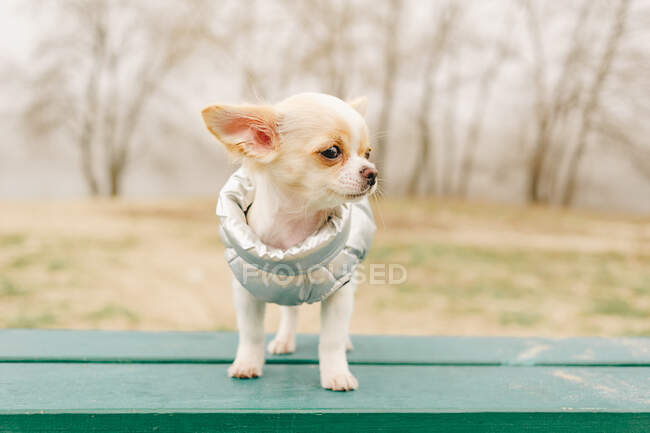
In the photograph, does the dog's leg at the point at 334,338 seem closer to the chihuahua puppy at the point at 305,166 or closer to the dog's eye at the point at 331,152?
the chihuahua puppy at the point at 305,166

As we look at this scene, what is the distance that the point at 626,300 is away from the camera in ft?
10.2

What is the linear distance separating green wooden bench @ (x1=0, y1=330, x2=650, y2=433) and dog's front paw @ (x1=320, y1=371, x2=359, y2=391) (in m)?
0.02

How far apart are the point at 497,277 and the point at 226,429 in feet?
8.90

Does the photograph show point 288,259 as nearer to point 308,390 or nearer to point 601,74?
point 308,390

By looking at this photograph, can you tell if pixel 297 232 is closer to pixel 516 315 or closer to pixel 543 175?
pixel 516 315

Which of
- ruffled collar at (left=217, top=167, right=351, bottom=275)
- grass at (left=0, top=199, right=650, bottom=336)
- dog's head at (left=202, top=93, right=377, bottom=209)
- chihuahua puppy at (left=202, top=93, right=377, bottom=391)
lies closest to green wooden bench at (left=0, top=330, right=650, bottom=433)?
chihuahua puppy at (left=202, top=93, right=377, bottom=391)

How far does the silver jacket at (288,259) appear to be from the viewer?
0.96m

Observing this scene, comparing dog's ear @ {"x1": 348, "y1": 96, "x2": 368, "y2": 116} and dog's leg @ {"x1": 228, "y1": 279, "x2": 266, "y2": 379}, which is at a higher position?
dog's ear @ {"x1": 348, "y1": 96, "x2": 368, "y2": 116}

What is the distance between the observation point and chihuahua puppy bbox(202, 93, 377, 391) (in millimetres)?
905

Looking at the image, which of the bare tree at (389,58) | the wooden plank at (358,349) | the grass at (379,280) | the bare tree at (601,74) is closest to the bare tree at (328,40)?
the bare tree at (389,58)

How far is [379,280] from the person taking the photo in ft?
6.56

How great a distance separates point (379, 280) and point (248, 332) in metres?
0.99

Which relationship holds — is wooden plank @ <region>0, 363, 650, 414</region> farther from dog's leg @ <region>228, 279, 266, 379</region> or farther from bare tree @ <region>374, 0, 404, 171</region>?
bare tree @ <region>374, 0, 404, 171</region>

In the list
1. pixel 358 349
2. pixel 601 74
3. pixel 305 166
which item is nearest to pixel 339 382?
pixel 358 349
